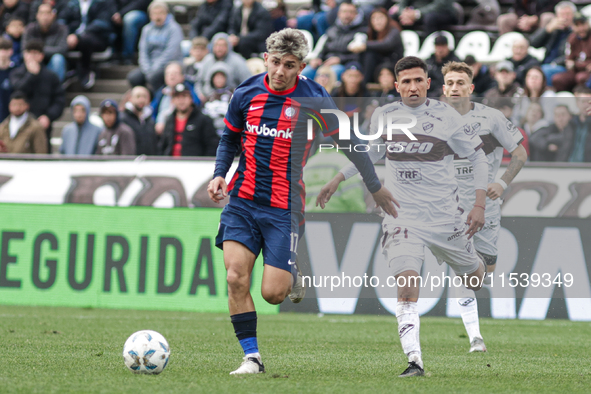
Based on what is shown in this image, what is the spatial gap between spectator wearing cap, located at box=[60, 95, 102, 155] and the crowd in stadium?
0.02 meters

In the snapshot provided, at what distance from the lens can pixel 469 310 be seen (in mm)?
7559

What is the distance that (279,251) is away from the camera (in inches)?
222

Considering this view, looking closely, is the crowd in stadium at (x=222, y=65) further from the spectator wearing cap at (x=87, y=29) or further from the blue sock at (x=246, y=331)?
the blue sock at (x=246, y=331)

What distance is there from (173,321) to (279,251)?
411cm

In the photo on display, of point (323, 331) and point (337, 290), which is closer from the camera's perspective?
A: point (337, 290)

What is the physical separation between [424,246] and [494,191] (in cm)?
107

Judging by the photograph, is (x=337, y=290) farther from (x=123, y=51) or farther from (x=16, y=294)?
(x=123, y=51)

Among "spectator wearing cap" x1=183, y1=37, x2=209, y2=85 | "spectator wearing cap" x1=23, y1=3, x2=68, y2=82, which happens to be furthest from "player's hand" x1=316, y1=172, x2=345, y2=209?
"spectator wearing cap" x1=23, y1=3, x2=68, y2=82

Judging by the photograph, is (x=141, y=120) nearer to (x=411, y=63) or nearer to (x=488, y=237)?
(x=488, y=237)

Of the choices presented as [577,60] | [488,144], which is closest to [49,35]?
[577,60]

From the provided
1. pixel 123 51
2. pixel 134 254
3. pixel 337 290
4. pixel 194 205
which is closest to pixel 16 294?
pixel 134 254

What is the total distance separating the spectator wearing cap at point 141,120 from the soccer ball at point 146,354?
7722 millimetres

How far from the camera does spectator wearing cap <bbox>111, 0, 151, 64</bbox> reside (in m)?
17.0

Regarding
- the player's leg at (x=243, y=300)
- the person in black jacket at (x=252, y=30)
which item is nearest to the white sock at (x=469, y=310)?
the player's leg at (x=243, y=300)
